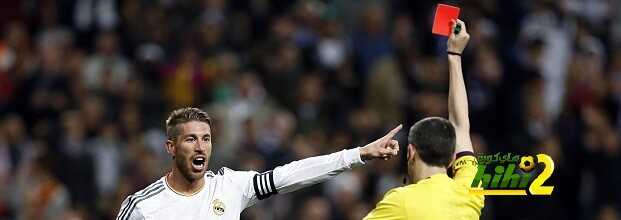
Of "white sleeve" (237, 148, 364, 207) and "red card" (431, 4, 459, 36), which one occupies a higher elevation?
"red card" (431, 4, 459, 36)

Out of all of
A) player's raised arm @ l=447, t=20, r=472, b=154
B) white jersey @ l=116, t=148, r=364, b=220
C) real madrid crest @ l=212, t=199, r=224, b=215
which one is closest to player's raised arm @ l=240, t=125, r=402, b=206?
white jersey @ l=116, t=148, r=364, b=220

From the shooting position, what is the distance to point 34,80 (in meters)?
17.4

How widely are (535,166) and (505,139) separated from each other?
6.86 m

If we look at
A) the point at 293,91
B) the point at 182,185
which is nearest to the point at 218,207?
the point at 182,185

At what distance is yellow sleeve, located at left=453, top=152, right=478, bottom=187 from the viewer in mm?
8320

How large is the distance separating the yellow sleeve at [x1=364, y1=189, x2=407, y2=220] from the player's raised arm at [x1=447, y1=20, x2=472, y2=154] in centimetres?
87

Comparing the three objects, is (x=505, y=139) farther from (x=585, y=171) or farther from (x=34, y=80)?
(x=34, y=80)

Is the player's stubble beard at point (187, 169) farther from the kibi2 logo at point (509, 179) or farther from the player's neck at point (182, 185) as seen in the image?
the kibi2 logo at point (509, 179)

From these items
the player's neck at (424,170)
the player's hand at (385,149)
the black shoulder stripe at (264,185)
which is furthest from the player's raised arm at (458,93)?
the black shoulder stripe at (264,185)

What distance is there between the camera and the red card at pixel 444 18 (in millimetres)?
8773

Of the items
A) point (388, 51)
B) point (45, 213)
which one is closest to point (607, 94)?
point (388, 51)

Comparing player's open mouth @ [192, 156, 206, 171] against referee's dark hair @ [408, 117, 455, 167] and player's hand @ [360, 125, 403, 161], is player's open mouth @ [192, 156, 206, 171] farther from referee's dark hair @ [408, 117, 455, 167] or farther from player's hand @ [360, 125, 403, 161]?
referee's dark hair @ [408, 117, 455, 167]

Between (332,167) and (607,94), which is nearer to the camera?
(332,167)

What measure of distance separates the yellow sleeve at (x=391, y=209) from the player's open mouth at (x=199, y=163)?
121 cm
